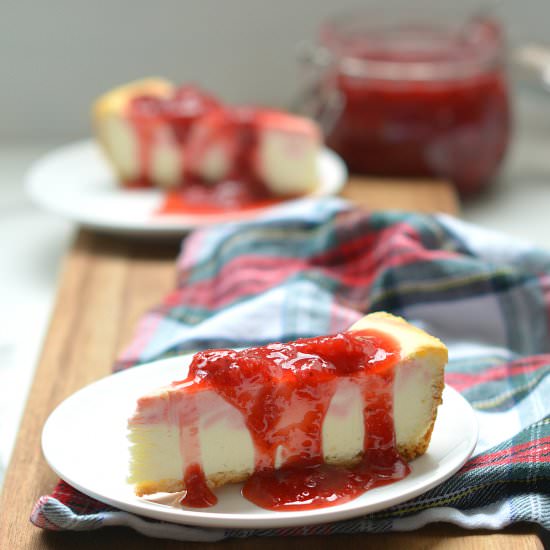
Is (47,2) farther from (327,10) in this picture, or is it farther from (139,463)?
(139,463)

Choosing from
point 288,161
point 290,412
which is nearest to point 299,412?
point 290,412

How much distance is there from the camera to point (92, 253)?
7.07 feet

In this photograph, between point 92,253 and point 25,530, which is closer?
point 25,530

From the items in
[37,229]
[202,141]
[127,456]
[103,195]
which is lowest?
[37,229]

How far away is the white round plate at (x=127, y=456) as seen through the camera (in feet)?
3.59

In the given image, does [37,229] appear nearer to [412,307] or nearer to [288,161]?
[288,161]

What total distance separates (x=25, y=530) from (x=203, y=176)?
4.46 ft

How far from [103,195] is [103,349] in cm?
75

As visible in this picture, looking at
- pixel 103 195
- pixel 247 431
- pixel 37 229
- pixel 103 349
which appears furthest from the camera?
pixel 37 229

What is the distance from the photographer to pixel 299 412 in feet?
3.92

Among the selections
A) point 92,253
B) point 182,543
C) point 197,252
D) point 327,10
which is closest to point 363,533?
point 182,543

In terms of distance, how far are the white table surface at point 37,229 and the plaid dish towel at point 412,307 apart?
0.83 ft

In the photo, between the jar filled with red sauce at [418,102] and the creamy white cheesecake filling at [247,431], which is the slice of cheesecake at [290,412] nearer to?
the creamy white cheesecake filling at [247,431]

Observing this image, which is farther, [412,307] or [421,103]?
[421,103]
